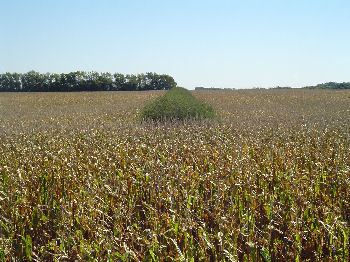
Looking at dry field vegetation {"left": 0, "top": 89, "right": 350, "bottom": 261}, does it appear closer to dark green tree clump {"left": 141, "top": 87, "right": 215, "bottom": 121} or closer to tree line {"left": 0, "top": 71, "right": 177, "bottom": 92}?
dark green tree clump {"left": 141, "top": 87, "right": 215, "bottom": 121}

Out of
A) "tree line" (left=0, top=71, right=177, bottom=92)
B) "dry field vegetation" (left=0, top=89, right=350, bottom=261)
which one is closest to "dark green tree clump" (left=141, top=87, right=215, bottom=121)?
"dry field vegetation" (left=0, top=89, right=350, bottom=261)

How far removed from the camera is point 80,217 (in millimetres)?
3188

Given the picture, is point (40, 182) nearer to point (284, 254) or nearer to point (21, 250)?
point (21, 250)

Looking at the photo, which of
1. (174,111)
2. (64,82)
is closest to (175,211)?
(174,111)

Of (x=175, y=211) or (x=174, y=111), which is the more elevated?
(x=174, y=111)

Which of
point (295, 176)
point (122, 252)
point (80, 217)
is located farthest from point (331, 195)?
point (80, 217)

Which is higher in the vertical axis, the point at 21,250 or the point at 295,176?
the point at 295,176

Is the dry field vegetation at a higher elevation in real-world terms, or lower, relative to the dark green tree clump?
lower

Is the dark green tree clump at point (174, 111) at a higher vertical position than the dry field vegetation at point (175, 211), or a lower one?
higher

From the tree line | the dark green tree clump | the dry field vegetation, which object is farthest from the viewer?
the tree line

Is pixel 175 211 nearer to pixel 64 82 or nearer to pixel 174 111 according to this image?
pixel 174 111

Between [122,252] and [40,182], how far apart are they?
2.37 m

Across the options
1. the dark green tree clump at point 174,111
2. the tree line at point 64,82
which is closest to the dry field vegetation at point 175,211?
the dark green tree clump at point 174,111

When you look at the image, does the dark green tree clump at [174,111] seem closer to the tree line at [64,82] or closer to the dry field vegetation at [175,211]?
the dry field vegetation at [175,211]
